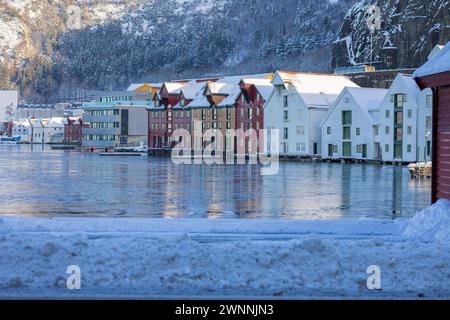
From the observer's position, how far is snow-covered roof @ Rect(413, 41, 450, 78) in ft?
56.9

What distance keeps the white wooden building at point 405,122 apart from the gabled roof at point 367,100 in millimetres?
2164

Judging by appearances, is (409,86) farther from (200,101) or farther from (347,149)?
(200,101)

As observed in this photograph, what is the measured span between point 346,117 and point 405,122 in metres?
8.46

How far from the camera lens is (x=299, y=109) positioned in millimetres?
88188

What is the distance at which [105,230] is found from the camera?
15.7 metres

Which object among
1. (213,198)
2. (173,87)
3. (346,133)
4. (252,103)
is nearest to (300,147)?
(346,133)

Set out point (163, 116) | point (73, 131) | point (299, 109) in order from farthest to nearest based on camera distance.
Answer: point (73, 131), point (163, 116), point (299, 109)

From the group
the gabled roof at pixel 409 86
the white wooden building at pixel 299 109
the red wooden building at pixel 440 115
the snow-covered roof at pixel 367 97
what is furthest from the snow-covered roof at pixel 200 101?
the red wooden building at pixel 440 115

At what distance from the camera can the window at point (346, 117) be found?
80.6 meters

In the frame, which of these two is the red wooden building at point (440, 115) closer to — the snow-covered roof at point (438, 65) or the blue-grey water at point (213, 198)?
the snow-covered roof at point (438, 65)

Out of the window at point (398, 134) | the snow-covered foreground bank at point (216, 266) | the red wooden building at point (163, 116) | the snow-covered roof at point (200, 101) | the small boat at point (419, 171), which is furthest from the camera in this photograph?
the red wooden building at point (163, 116)

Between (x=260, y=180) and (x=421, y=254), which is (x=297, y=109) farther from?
(x=421, y=254)

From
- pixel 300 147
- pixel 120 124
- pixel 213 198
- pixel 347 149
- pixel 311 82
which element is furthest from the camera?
pixel 120 124
